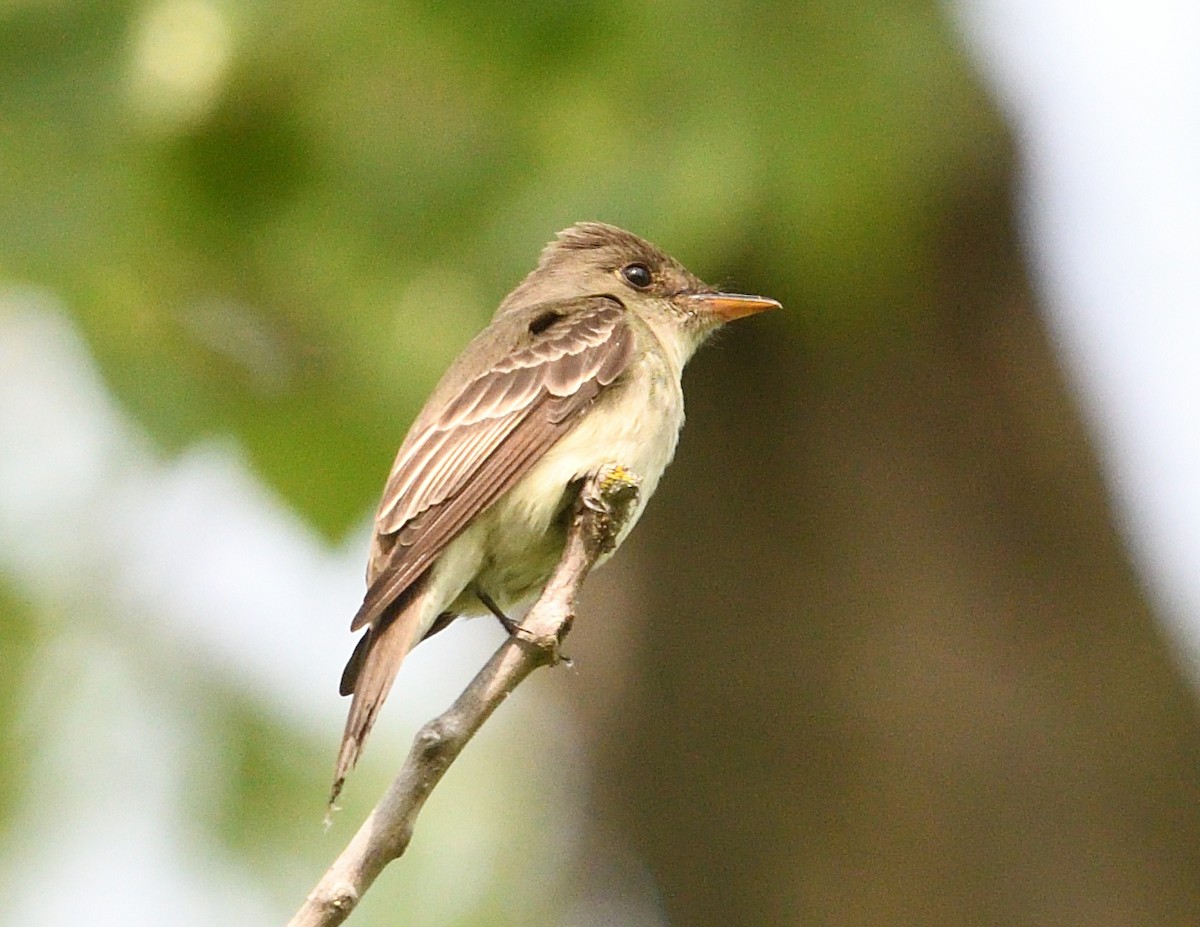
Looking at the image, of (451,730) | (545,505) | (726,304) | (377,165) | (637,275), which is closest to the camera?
(451,730)

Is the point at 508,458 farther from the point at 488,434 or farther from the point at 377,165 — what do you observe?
the point at 377,165

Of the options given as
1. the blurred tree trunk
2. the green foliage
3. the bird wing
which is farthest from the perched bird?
the blurred tree trunk

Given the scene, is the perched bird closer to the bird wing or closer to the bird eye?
the bird wing

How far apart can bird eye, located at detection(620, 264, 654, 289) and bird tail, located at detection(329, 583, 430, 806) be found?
1725 millimetres

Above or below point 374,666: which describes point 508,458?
above

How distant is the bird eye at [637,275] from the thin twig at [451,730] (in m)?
1.74

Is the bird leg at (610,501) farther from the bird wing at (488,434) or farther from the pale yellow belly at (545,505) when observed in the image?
the bird wing at (488,434)

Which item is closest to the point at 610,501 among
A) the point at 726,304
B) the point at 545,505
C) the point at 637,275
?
the point at 545,505

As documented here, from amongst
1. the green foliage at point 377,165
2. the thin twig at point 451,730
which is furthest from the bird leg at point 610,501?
the green foliage at point 377,165

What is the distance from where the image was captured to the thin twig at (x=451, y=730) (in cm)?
229

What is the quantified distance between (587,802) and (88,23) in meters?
3.87

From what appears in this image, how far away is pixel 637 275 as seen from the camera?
5.35 meters

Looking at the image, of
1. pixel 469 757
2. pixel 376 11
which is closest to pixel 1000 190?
pixel 376 11

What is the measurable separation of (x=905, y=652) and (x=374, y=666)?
293 centimetres
